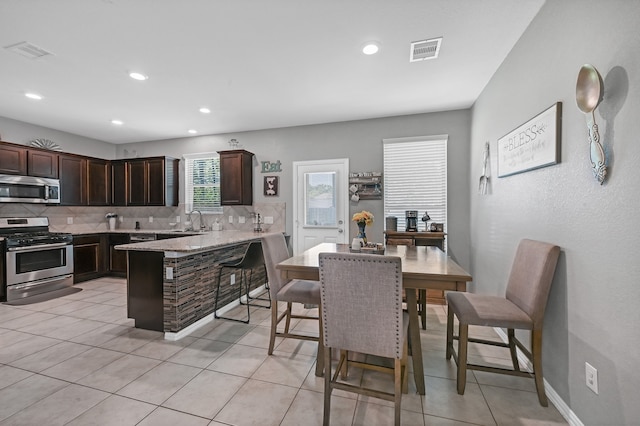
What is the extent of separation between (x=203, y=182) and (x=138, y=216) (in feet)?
5.74

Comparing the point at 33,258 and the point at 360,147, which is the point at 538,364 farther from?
the point at 33,258

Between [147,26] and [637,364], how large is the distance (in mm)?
3628

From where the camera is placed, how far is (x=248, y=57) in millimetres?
2627

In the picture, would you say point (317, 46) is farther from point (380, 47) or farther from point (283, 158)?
point (283, 158)

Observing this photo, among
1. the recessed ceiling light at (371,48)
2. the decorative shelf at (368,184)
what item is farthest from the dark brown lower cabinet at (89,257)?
the recessed ceiling light at (371,48)

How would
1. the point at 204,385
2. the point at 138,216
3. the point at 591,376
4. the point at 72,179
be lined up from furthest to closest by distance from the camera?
the point at 138,216
the point at 72,179
the point at 204,385
the point at 591,376

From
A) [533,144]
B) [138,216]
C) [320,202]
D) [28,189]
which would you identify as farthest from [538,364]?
[138,216]

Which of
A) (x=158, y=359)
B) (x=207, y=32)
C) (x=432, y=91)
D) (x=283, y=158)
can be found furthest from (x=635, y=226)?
(x=283, y=158)

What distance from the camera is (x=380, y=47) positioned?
8.06 feet

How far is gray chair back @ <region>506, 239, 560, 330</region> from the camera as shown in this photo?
5.62 feet

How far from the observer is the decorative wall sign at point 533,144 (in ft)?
5.87

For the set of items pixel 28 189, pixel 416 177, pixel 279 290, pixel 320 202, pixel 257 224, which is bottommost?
pixel 279 290

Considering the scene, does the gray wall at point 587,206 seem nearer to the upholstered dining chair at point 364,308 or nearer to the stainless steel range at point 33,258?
the upholstered dining chair at point 364,308

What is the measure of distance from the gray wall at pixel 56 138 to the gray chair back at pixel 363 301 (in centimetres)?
580
